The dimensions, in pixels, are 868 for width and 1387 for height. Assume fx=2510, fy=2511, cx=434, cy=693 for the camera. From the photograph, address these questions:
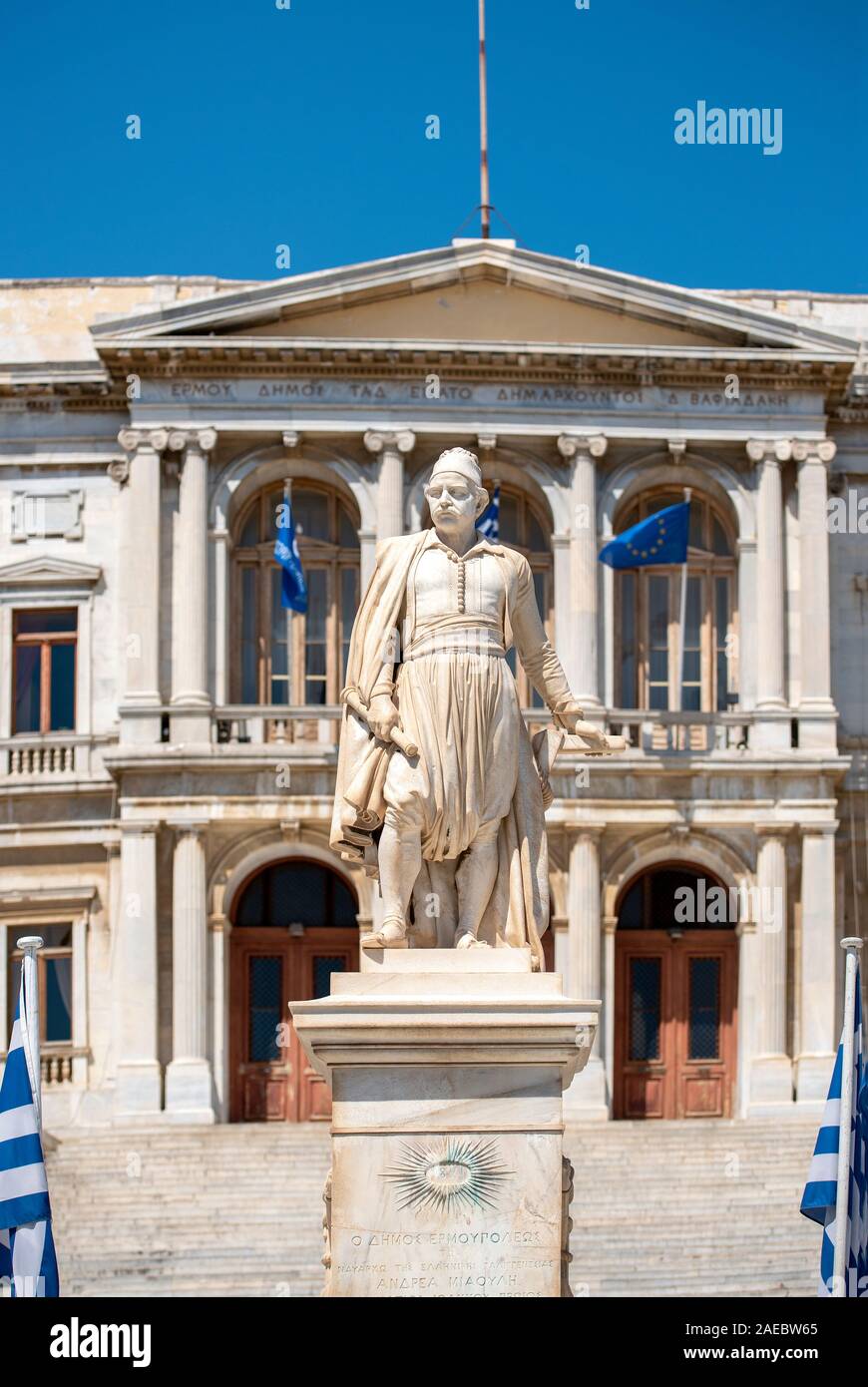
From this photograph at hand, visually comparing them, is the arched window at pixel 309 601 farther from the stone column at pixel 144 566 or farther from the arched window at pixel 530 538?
the arched window at pixel 530 538

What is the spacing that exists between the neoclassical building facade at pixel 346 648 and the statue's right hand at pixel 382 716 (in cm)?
2263

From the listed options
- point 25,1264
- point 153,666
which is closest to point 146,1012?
point 153,666

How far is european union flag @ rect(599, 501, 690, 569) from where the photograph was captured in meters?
34.9

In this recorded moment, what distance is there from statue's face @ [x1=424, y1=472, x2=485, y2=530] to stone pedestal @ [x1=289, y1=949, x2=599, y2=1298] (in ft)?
7.82

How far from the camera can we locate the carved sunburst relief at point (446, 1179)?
11.2 m

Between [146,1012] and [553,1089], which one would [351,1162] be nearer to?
[553,1089]

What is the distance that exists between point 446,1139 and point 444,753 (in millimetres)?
1853

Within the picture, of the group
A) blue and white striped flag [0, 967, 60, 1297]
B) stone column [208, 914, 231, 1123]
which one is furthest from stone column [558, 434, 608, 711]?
blue and white striped flag [0, 967, 60, 1297]

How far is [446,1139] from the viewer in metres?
11.2

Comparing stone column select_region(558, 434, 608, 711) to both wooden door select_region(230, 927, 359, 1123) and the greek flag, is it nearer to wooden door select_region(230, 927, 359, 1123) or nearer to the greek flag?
the greek flag

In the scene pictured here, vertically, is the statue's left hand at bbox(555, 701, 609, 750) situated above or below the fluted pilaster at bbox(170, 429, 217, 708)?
below

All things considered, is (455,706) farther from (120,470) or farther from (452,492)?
(120,470)

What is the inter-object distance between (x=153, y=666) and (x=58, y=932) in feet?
14.2

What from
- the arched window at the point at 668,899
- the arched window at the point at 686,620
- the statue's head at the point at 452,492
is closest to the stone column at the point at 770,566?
the arched window at the point at 686,620
